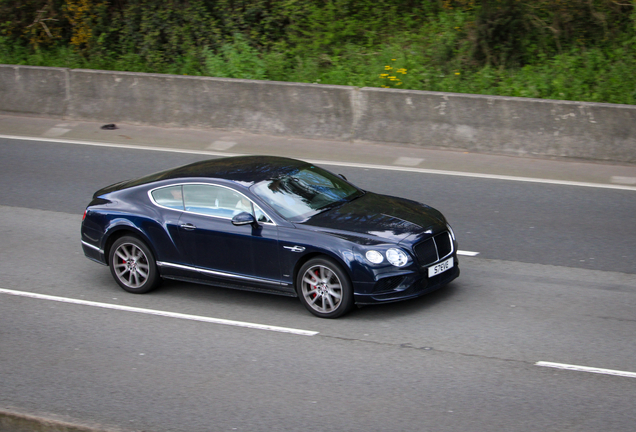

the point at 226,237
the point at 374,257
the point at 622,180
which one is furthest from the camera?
the point at 622,180

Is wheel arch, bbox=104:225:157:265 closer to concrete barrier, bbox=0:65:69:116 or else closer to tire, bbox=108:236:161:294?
tire, bbox=108:236:161:294

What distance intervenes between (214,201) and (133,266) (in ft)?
4.25

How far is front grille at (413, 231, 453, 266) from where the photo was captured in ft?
25.7

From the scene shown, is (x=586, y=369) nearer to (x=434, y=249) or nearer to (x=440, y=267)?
(x=440, y=267)

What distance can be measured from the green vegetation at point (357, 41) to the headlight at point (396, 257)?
824 cm

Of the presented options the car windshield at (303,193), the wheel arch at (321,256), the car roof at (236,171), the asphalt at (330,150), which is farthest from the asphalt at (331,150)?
the wheel arch at (321,256)

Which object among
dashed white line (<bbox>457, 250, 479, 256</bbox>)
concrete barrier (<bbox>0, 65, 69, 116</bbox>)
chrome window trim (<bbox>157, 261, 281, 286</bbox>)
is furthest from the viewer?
concrete barrier (<bbox>0, 65, 69, 116</bbox>)

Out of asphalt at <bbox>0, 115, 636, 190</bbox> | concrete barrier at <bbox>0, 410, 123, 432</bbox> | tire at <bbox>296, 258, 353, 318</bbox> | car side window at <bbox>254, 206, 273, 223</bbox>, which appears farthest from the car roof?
asphalt at <bbox>0, 115, 636, 190</bbox>

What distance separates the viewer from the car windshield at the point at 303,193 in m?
8.28

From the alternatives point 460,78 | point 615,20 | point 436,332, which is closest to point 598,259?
point 436,332

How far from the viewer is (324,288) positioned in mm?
7914

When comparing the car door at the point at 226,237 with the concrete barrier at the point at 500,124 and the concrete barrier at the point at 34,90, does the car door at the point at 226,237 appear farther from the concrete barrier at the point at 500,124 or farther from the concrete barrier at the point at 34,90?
the concrete barrier at the point at 34,90

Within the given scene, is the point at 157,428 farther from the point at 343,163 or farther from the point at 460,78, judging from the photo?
the point at 460,78

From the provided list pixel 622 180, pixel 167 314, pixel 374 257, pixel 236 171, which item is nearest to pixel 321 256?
pixel 374 257
